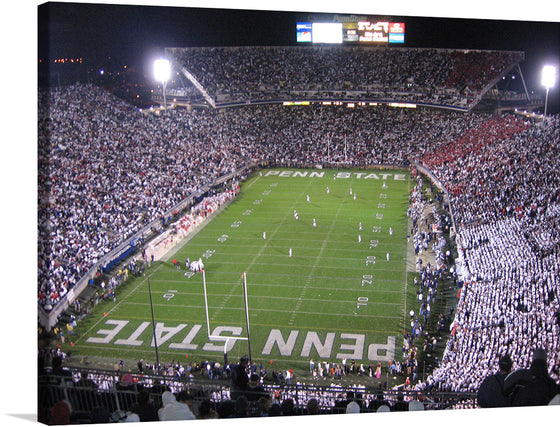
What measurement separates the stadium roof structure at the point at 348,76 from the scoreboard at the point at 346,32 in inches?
293

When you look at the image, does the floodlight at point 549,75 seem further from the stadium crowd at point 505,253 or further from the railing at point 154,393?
the railing at point 154,393

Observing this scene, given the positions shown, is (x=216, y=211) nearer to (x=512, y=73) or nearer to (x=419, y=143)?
(x=419, y=143)

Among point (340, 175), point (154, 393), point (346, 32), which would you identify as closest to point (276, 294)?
point (154, 393)

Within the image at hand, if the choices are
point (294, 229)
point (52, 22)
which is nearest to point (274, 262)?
point (294, 229)

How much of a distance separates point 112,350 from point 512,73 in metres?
33.9

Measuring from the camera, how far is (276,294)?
20.7m

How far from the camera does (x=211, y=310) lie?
19.6 m

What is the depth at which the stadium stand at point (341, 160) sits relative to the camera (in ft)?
48.0

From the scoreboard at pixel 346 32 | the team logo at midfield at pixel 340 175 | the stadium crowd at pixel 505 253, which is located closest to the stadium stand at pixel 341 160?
the stadium crowd at pixel 505 253

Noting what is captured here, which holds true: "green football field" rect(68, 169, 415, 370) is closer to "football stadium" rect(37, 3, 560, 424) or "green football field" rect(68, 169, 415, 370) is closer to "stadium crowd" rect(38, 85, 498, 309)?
"football stadium" rect(37, 3, 560, 424)

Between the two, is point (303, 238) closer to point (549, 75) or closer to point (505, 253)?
point (505, 253)

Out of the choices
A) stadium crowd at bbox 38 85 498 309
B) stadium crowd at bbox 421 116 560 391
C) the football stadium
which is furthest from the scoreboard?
stadium crowd at bbox 421 116 560 391

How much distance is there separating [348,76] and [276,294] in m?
28.3

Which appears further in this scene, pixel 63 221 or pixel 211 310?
pixel 63 221
